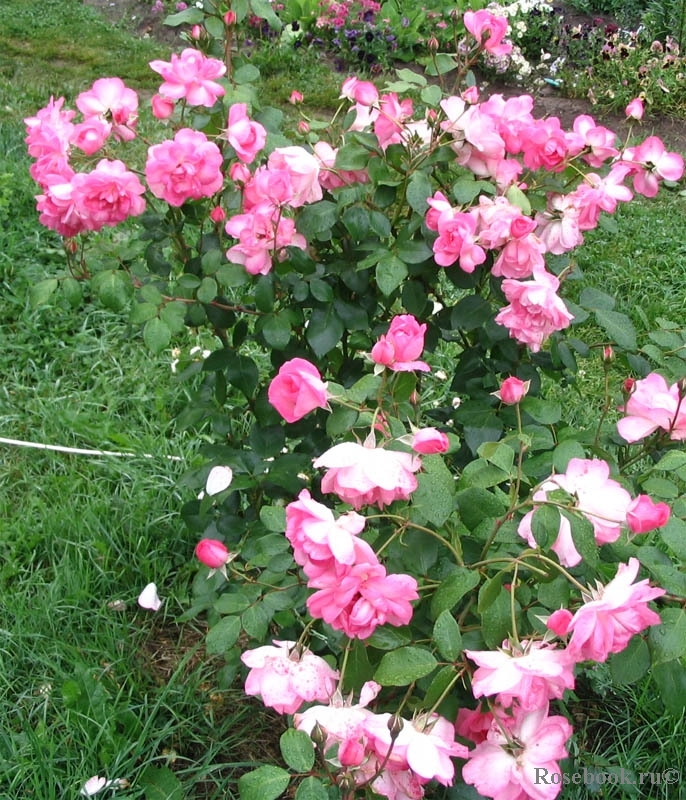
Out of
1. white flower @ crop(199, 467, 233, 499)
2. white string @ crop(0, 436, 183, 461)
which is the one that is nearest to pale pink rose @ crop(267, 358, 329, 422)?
white flower @ crop(199, 467, 233, 499)

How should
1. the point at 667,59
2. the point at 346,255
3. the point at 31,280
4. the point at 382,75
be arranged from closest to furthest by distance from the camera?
the point at 346,255
the point at 31,280
the point at 667,59
the point at 382,75

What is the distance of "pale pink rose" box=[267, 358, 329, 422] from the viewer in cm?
97

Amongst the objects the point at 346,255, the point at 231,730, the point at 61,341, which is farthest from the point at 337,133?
the point at 61,341

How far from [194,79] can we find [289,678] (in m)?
0.83

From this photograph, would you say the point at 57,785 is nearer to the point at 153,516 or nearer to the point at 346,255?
the point at 153,516

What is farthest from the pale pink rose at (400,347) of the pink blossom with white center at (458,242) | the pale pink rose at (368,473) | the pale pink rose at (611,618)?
the pale pink rose at (611,618)

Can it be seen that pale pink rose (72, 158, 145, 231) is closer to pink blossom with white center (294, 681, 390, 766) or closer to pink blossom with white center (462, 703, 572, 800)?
pink blossom with white center (294, 681, 390, 766)

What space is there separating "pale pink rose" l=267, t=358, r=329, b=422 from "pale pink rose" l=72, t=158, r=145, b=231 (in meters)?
0.43

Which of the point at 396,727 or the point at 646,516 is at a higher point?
the point at 646,516

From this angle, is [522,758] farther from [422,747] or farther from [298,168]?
[298,168]

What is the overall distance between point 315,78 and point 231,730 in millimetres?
4072

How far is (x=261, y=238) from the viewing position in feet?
4.21

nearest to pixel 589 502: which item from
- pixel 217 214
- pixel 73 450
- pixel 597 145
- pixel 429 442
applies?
pixel 429 442

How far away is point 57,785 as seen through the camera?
5.01ft
